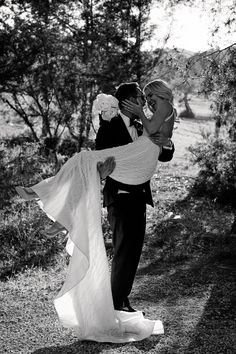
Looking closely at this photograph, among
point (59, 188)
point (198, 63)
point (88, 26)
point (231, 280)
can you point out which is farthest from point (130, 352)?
point (88, 26)

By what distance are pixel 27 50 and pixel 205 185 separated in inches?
225

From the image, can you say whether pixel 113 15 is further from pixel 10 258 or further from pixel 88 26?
pixel 10 258

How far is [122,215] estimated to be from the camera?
3863mm

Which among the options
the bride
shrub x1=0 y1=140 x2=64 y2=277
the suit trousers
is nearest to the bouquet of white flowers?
the bride

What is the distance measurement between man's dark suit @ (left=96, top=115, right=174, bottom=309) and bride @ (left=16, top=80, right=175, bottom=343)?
77 millimetres

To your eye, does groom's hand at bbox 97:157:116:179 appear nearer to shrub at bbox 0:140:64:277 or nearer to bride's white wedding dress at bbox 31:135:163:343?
bride's white wedding dress at bbox 31:135:163:343

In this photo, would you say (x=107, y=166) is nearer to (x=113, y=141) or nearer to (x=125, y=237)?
(x=113, y=141)

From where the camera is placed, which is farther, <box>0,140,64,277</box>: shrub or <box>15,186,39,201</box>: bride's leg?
<box>0,140,64,277</box>: shrub

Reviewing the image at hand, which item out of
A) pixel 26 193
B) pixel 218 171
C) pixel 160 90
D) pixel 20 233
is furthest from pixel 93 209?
pixel 218 171

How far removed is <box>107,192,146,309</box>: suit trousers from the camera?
152 inches

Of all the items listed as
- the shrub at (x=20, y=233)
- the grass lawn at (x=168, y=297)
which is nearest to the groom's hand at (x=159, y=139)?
the grass lawn at (x=168, y=297)

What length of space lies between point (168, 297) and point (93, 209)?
1622 mm

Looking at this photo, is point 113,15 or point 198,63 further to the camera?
point 113,15

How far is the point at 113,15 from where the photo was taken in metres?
13.8
